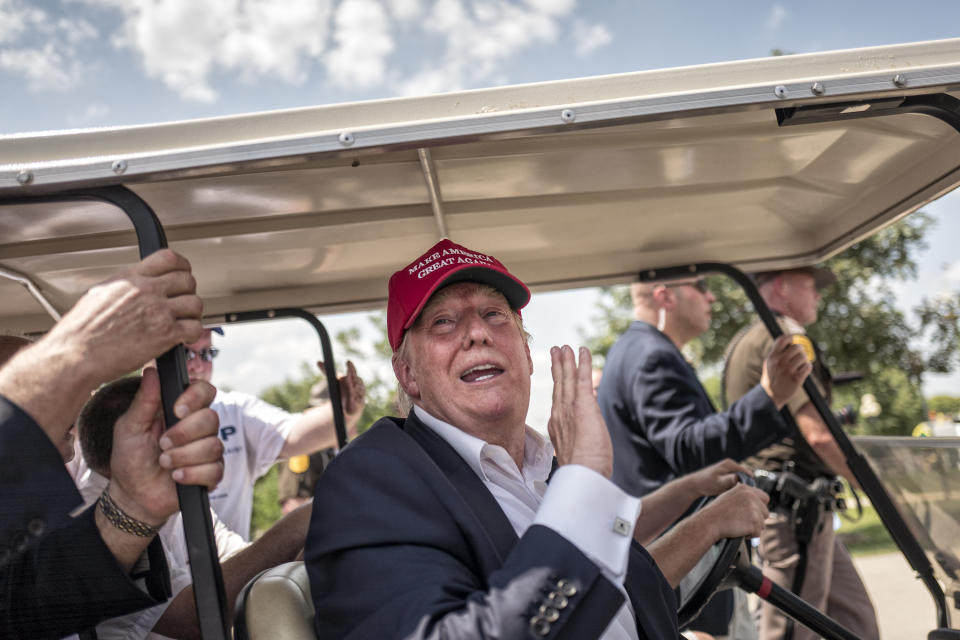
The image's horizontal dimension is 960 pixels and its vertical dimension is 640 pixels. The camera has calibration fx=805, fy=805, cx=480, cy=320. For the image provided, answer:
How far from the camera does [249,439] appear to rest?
3.88 m

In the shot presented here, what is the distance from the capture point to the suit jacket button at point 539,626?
125cm

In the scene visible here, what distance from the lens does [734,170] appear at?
2.33 meters

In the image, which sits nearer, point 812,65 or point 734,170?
point 812,65

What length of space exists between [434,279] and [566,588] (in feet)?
2.87

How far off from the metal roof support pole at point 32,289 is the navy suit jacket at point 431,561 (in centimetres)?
114

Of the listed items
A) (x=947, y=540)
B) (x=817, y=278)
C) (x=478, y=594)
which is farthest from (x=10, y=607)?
(x=817, y=278)

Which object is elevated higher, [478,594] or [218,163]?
[218,163]

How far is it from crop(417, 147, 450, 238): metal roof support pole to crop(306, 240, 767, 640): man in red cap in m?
0.16

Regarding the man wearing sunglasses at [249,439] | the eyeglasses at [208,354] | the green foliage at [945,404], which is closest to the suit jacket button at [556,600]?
the man wearing sunglasses at [249,439]

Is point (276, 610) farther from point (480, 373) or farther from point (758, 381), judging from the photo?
point (758, 381)

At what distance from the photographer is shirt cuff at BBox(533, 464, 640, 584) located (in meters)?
1.34

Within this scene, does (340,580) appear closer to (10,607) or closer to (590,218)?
(10,607)

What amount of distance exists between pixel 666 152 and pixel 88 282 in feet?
5.38

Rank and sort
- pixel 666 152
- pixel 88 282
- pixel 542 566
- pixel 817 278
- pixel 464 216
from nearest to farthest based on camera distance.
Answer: pixel 542 566
pixel 666 152
pixel 88 282
pixel 464 216
pixel 817 278
